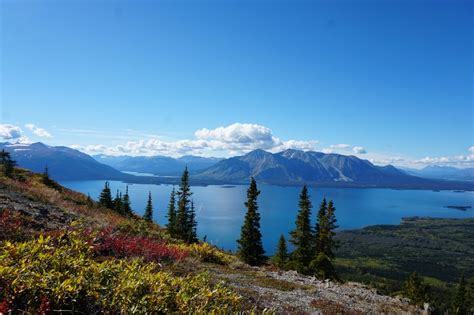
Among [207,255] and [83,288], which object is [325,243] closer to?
[207,255]

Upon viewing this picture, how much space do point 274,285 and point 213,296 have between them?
764 cm

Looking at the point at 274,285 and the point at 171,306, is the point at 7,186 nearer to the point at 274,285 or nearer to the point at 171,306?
the point at 274,285

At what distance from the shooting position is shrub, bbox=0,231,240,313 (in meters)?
4.58

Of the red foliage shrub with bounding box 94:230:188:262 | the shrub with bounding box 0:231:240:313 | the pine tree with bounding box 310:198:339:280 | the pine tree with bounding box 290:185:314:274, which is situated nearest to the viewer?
the shrub with bounding box 0:231:240:313

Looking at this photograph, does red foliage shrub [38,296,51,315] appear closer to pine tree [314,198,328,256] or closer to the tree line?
the tree line

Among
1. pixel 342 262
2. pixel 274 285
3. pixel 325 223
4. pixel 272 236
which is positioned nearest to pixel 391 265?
pixel 342 262

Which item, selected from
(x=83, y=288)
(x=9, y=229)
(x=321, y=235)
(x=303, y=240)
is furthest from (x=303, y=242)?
(x=83, y=288)

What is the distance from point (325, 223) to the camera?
→ 137 feet

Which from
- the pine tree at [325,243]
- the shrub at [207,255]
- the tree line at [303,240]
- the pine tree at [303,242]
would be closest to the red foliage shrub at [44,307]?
the shrub at [207,255]

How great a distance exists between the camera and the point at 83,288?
5125 millimetres

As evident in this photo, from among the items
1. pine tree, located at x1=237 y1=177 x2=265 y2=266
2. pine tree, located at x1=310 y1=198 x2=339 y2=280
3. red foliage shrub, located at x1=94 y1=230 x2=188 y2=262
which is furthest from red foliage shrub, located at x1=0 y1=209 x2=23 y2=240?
pine tree, located at x1=310 y1=198 x2=339 y2=280

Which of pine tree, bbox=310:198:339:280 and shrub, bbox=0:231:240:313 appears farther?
pine tree, bbox=310:198:339:280

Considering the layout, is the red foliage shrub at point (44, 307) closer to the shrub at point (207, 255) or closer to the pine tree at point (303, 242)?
A: the shrub at point (207, 255)

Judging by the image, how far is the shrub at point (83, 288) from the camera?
4578mm
